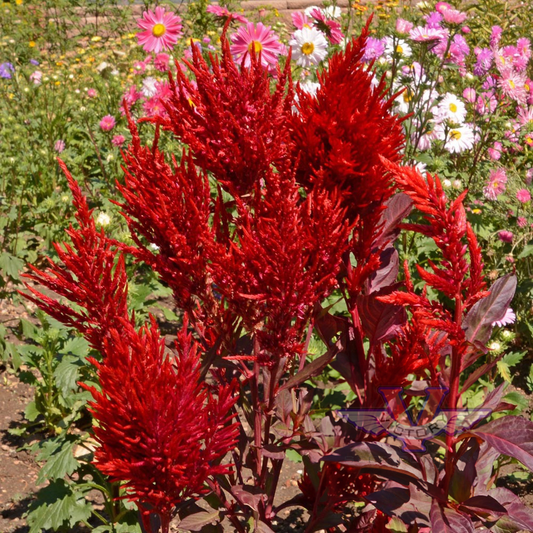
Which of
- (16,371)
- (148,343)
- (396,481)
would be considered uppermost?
(148,343)

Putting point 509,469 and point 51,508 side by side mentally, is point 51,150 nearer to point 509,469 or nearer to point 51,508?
point 51,508

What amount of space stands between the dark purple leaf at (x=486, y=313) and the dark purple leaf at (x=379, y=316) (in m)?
0.16

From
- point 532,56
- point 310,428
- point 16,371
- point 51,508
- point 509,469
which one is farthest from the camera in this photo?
point 532,56

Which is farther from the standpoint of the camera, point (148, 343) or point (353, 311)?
point (353, 311)

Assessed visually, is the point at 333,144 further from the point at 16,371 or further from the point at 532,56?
the point at 532,56

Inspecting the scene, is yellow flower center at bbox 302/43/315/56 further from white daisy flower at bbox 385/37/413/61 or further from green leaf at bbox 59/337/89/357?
green leaf at bbox 59/337/89/357

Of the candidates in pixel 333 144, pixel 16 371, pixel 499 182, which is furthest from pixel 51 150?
pixel 333 144

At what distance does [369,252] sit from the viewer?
1560 mm

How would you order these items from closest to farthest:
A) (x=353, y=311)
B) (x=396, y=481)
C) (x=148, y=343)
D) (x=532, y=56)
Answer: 1. (x=148, y=343)
2. (x=396, y=481)
3. (x=353, y=311)
4. (x=532, y=56)

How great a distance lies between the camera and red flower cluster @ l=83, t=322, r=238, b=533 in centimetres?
116

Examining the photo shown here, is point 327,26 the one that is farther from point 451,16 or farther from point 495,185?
point 495,185

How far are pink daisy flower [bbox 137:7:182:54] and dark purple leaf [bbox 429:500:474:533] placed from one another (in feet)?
10.8

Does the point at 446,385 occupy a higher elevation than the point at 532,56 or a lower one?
lower

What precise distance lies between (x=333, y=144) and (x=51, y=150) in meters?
3.78
